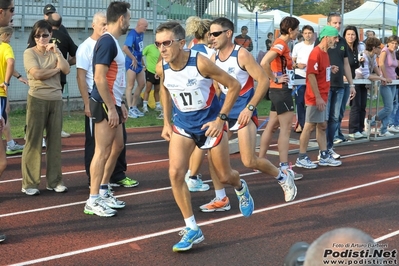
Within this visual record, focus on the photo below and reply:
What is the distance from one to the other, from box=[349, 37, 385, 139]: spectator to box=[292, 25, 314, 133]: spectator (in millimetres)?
1061

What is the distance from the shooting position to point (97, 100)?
6996mm

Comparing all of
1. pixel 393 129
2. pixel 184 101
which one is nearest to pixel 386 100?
pixel 393 129

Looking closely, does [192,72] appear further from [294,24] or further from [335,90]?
[335,90]

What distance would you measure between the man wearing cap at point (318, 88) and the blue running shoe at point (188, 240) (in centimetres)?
409

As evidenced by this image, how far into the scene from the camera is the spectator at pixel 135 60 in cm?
1502

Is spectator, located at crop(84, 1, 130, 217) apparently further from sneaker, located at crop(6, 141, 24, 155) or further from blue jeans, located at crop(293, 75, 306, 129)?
blue jeans, located at crop(293, 75, 306, 129)

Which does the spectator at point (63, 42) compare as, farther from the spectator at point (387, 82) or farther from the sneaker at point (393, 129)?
the sneaker at point (393, 129)

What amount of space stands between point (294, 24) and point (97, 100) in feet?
9.99

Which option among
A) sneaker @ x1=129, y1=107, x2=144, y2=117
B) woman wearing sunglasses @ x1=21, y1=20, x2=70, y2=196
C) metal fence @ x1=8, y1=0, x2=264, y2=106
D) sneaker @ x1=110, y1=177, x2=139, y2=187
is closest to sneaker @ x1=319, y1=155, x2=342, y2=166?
sneaker @ x1=110, y1=177, x2=139, y2=187

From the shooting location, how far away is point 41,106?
7.75 meters

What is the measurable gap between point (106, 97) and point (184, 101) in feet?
3.52

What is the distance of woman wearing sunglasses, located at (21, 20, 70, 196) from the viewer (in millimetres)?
7715

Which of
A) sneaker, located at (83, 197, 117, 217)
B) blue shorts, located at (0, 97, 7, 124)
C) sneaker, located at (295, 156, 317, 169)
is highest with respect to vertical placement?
blue shorts, located at (0, 97, 7, 124)

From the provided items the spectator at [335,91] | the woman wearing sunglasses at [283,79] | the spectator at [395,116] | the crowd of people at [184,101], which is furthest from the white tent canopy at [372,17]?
the woman wearing sunglasses at [283,79]
